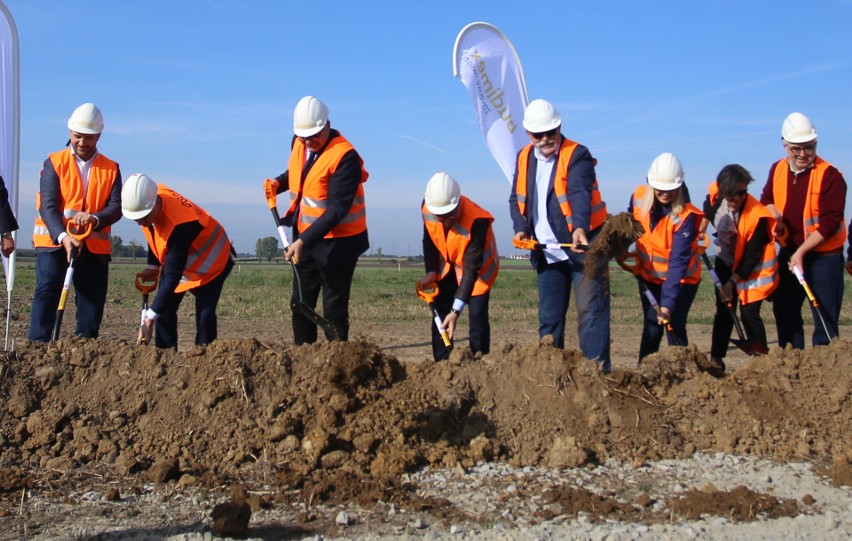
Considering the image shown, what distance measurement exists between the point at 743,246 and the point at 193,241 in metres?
4.20

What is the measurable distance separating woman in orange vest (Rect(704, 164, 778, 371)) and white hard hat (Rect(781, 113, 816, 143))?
0.42 meters

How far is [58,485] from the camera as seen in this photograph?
4.61m

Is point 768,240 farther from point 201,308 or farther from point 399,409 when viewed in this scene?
point 201,308

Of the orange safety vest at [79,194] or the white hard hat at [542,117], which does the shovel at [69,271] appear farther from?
the white hard hat at [542,117]

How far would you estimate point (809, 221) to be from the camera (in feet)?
22.4

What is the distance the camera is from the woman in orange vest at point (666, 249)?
6586mm

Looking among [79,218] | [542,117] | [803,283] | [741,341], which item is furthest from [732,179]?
[79,218]

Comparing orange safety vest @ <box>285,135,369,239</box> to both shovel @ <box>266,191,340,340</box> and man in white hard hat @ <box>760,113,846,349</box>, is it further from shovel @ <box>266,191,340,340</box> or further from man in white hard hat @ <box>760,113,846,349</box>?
man in white hard hat @ <box>760,113,846,349</box>

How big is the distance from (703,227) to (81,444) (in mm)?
4696

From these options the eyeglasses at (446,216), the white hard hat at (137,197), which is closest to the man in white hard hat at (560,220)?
the eyeglasses at (446,216)

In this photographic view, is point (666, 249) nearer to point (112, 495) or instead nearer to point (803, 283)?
point (803, 283)

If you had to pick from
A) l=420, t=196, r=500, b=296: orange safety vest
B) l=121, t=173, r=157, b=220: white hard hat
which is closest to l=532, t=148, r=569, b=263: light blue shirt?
l=420, t=196, r=500, b=296: orange safety vest

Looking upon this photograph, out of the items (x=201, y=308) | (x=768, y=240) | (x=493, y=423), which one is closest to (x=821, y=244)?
(x=768, y=240)

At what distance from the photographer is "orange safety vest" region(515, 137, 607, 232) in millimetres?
6203
